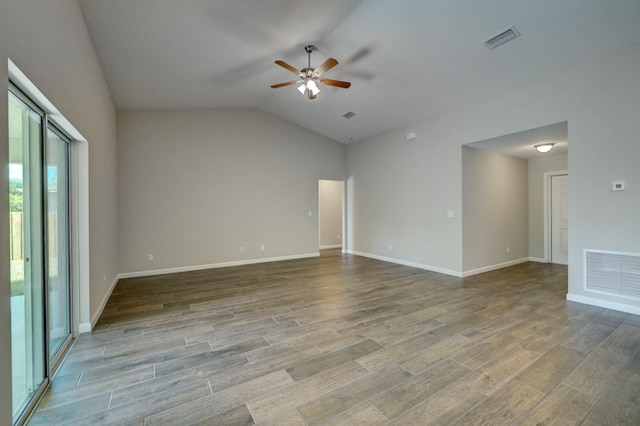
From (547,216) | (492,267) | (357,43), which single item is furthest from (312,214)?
(547,216)

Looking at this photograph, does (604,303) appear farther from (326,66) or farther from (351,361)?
(326,66)

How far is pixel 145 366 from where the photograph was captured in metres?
2.27

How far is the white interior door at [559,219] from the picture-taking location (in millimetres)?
6047

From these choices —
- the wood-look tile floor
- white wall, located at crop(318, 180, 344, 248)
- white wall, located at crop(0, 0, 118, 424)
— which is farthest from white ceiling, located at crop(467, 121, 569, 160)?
white wall, located at crop(0, 0, 118, 424)

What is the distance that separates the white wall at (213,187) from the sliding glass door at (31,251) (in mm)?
3159

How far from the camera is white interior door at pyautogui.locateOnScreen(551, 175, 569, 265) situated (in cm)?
605

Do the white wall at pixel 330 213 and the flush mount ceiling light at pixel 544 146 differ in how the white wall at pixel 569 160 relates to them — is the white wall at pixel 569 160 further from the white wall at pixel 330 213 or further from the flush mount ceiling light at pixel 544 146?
the white wall at pixel 330 213

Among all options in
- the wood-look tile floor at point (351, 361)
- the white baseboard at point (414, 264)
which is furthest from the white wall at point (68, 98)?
the white baseboard at point (414, 264)

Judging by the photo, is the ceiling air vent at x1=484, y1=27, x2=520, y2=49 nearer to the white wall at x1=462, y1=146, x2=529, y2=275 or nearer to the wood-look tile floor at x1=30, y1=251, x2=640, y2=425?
the white wall at x1=462, y1=146, x2=529, y2=275

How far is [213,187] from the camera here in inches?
240

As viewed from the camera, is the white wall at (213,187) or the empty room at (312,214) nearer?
the empty room at (312,214)

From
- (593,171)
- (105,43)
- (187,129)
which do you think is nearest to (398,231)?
(593,171)

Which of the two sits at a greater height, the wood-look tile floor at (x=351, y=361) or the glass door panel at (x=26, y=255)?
the glass door panel at (x=26, y=255)

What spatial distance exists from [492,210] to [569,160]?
1975 mm
